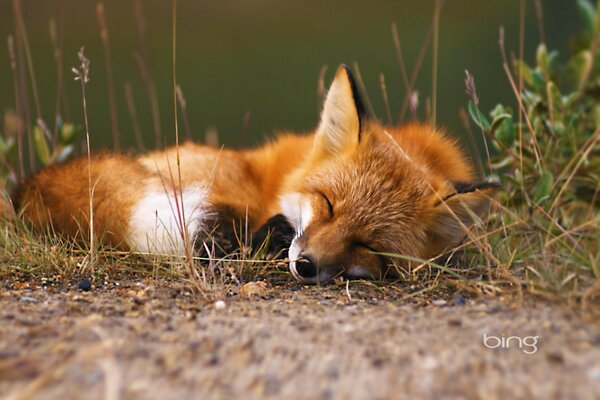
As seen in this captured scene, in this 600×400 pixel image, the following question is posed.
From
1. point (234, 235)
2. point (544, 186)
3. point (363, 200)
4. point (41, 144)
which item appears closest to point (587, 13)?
point (544, 186)

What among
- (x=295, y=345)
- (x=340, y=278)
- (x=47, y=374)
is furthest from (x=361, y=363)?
(x=340, y=278)

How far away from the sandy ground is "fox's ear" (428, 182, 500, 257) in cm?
56

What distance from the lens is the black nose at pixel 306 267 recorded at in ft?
7.95

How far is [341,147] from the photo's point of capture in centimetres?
289

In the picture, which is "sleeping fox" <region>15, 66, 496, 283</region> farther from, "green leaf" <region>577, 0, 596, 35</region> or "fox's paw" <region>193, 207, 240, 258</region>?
"green leaf" <region>577, 0, 596, 35</region>

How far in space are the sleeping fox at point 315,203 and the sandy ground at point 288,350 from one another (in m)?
0.47

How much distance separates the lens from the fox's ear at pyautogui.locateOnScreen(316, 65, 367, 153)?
2.75m

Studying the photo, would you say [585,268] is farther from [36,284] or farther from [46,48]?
[46,48]

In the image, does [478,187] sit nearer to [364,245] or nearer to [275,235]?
[364,245]

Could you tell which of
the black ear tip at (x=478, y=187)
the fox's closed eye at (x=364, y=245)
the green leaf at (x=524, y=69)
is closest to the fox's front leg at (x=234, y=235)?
the fox's closed eye at (x=364, y=245)

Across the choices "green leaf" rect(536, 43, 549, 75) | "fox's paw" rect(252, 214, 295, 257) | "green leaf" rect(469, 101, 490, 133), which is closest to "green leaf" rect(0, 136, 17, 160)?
"fox's paw" rect(252, 214, 295, 257)

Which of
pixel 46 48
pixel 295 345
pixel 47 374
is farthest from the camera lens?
pixel 46 48

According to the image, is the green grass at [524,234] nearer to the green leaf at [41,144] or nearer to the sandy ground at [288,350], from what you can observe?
the sandy ground at [288,350]

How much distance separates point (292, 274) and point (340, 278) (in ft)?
0.84
